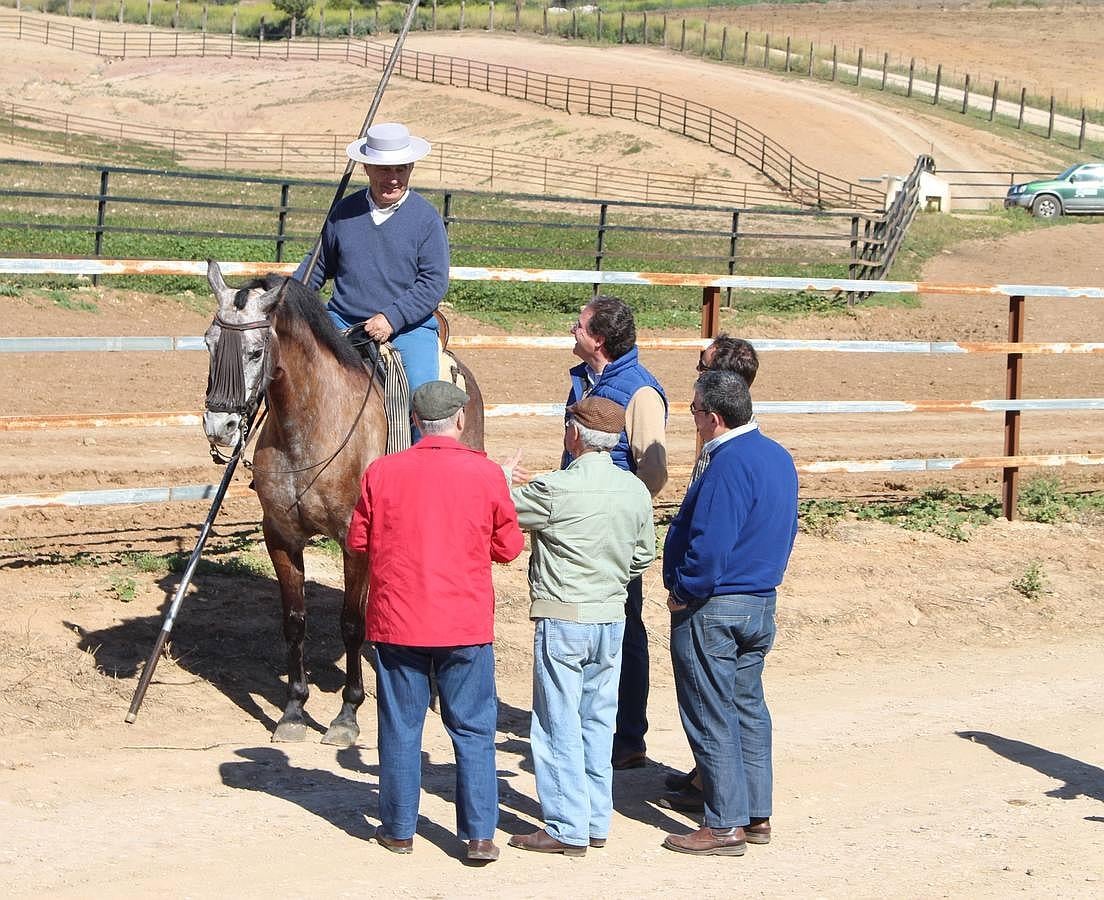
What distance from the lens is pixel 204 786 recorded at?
5.88 m

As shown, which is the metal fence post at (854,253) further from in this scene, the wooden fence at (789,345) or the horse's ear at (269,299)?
the horse's ear at (269,299)

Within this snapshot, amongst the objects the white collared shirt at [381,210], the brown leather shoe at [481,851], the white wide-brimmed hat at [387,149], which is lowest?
the brown leather shoe at [481,851]

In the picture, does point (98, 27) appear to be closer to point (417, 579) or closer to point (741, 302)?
point (741, 302)

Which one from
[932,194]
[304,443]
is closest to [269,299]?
[304,443]

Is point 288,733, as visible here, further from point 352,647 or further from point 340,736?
point 352,647

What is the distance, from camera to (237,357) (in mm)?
6160

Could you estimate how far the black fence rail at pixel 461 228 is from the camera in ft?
65.3

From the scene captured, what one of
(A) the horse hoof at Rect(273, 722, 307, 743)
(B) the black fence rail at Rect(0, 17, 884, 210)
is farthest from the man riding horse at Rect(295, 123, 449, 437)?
(B) the black fence rail at Rect(0, 17, 884, 210)

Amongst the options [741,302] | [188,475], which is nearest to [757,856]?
[188,475]

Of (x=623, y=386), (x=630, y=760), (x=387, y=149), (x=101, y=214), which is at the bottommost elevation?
(x=630, y=760)

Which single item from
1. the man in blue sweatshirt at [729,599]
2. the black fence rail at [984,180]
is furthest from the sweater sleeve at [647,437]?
the black fence rail at [984,180]

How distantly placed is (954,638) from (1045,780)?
2.47 m

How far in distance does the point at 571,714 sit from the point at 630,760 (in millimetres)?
1273

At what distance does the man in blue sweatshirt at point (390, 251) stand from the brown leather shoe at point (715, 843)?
2.62 m
